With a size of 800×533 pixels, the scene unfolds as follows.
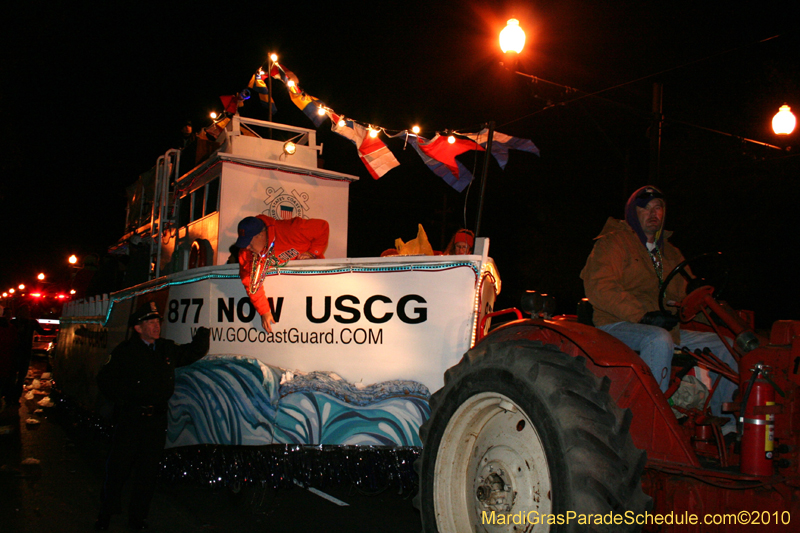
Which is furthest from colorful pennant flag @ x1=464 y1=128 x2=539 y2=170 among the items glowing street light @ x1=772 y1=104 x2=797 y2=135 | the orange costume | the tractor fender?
glowing street light @ x1=772 y1=104 x2=797 y2=135

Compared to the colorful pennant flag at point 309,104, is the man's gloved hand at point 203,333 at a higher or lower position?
lower

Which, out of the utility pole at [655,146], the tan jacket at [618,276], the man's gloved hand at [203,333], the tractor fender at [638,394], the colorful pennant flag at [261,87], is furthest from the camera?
the utility pole at [655,146]

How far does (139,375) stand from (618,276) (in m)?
3.89

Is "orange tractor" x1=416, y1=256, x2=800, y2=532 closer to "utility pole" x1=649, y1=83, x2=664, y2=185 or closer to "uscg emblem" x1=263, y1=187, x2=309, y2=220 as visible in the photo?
"uscg emblem" x1=263, y1=187, x2=309, y2=220

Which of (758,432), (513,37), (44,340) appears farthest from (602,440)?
(44,340)

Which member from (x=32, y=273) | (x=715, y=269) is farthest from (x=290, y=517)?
(x=32, y=273)

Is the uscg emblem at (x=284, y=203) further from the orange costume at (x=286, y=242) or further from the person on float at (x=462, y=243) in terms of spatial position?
the person on float at (x=462, y=243)

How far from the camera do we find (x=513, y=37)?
9.04 metres

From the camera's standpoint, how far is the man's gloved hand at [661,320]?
3494mm

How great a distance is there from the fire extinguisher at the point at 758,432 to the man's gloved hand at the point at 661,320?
734 mm

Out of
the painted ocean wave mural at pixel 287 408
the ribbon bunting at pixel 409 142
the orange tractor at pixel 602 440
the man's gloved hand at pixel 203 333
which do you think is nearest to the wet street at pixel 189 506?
the painted ocean wave mural at pixel 287 408

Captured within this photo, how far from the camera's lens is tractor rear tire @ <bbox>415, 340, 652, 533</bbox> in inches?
98.9

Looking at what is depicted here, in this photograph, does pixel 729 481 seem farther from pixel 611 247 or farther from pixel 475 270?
pixel 475 270

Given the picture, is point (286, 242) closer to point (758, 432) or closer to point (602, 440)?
point (602, 440)
